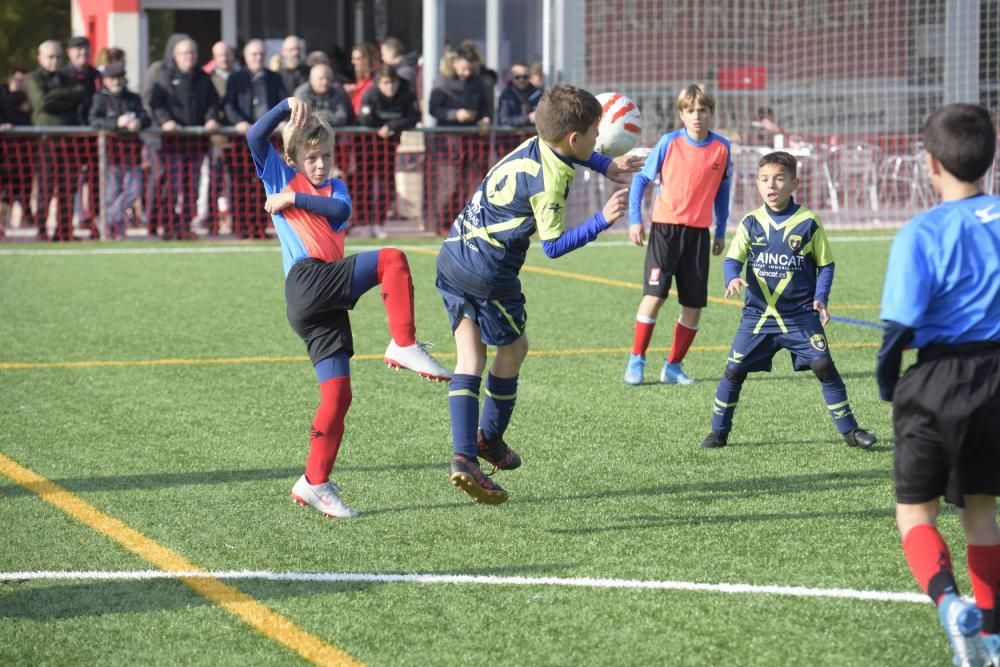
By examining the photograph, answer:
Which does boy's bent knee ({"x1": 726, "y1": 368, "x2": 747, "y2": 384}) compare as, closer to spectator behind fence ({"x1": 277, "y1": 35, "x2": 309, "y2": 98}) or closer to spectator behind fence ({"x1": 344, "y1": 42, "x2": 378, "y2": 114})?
spectator behind fence ({"x1": 277, "y1": 35, "x2": 309, "y2": 98})

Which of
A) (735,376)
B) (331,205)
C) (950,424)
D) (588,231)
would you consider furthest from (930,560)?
(735,376)

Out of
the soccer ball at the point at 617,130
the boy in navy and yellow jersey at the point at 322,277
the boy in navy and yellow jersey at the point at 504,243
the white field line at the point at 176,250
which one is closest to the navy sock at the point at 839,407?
the soccer ball at the point at 617,130

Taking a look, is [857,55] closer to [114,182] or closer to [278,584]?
[114,182]

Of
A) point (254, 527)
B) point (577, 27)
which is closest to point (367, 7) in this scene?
point (577, 27)

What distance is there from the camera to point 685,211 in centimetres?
904

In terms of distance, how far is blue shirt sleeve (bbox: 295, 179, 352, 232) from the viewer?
5.72 meters

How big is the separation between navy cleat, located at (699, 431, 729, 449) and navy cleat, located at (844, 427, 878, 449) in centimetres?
55

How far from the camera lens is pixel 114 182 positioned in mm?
17250

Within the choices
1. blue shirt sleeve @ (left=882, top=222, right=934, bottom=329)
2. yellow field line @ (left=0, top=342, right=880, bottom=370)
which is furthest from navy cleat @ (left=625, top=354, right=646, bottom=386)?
blue shirt sleeve @ (left=882, top=222, right=934, bottom=329)

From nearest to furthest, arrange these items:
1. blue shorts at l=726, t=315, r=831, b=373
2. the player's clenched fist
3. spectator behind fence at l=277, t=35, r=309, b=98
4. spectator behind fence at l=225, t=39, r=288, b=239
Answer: the player's clenched fist < blue shorts at l=726, t=315, r=831, b=373 < spectator behind fence at l=225, t=39, r=288, b=239 < spectator behind fence at l=277, t=35, r=309, b=98

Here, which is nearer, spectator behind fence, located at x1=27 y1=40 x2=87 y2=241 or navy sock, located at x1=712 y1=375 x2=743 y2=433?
navy sock, located at x1=712 y1=375 x2=743 y2=433

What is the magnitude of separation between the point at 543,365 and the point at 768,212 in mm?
2445

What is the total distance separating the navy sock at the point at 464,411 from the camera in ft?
18.8

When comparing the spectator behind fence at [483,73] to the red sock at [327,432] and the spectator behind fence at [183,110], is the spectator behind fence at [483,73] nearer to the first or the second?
the spectator behind fence at [183,110]
